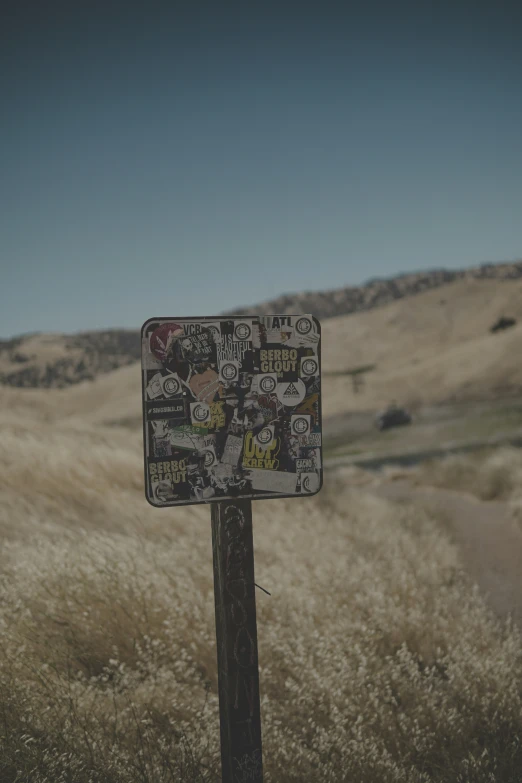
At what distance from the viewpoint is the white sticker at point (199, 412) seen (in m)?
2.37

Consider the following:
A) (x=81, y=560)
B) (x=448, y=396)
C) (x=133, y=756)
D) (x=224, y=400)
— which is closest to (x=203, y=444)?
(x=224, y=400)

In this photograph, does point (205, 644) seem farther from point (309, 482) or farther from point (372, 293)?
point (372, 293)

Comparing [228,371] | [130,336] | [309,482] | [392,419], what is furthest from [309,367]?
[130,336]

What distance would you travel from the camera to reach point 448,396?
127 feet

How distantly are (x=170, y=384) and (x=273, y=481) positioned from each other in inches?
20.8

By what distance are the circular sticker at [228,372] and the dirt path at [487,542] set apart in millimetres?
3258

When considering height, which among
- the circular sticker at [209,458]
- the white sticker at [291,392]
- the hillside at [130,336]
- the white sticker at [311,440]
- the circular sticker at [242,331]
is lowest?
the circular sticker at [209,458]

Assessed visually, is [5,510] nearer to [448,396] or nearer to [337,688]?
[337,688]

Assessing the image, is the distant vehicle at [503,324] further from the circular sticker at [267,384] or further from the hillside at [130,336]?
the circular sticker at [267,384]

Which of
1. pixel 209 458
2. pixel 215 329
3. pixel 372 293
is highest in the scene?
pixel 372 293

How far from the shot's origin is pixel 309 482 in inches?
97.8

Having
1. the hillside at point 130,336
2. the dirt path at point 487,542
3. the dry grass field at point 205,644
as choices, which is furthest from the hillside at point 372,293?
Result: the dry grass field at point 205,644

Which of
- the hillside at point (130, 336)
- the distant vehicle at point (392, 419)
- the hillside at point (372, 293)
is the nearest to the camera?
the distant vehicle at point (392, 419)

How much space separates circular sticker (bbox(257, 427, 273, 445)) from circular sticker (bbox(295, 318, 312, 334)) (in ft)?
1.32
